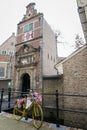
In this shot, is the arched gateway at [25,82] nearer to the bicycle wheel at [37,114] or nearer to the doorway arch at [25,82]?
the doorway arch at [25,82]

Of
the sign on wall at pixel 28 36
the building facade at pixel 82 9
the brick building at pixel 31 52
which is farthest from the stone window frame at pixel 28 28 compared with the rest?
the building facade at pixel 82 9

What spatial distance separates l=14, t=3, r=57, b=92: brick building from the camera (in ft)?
43.5

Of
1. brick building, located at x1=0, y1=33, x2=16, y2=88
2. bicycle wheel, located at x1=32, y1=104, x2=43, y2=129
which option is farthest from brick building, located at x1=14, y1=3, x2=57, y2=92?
bicycle wheel, located at x1=32, y1=104, x2=43, y2=129

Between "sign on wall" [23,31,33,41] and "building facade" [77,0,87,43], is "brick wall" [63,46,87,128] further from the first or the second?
"sign on wall" [23,31,33,41]

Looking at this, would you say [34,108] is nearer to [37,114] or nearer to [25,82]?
[37,114]

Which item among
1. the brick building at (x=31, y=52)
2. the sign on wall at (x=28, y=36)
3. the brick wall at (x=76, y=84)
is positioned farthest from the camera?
the sign on wall at (x=28, y=36)

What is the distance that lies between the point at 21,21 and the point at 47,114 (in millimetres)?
12975

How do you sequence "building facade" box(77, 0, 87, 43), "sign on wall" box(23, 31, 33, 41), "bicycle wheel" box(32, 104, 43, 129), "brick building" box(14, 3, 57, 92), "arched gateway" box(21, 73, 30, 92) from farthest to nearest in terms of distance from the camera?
"sign on wall" box(23, 31, 33, 41) < "arched gateway" box(21, 73, 30, 92) < "brick building" box(14, 3, 57, 92) < "bicycle wheel" box(32, 104, 43, 129) < "building facade" box(77, 0, 87, 43)

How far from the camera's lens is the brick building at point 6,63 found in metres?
20.1

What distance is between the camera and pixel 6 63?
864 inches

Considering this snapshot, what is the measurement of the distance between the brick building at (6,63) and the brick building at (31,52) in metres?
5.70

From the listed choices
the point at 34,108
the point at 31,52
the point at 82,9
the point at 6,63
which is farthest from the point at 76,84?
the point at 6,63

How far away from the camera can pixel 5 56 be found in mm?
22656

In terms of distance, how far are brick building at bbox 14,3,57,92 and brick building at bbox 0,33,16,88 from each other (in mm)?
5703
